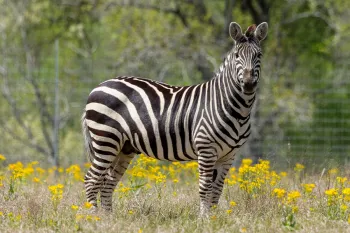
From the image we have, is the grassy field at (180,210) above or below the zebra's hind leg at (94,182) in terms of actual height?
below

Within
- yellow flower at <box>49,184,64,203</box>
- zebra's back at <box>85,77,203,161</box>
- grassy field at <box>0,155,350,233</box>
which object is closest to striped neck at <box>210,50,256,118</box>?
zebra's back at <box>85,77,203,161</box>

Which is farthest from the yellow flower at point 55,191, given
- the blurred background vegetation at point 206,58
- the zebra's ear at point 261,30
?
the blurred background vegetation at point 206,58

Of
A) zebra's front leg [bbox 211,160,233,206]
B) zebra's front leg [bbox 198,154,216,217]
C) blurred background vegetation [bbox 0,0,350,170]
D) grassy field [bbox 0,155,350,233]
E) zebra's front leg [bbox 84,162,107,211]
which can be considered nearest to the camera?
grassy field [bbox 0,155,350,233]

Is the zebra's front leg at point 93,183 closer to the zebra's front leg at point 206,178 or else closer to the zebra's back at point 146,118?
the zebra's back at point 146,118

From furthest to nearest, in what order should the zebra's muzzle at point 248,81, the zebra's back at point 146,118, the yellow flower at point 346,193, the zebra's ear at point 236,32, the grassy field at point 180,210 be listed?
1. the zebra's back at point 146,118
2. the zebra's ear at point 236,32
3. the zebra's muzzle at point 248,81
4. the yellow flower at point 346,193
5. the grassy field at point 180,210

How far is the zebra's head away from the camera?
636 cm

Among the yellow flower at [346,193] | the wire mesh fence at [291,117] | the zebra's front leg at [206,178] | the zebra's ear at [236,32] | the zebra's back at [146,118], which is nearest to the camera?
the yellow flower at [346,193]

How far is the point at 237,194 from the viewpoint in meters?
7.48

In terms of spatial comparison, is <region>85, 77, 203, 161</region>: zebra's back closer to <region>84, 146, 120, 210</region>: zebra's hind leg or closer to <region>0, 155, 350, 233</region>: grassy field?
<region>84, 146, 120, 210</region>: zebra's hind leg

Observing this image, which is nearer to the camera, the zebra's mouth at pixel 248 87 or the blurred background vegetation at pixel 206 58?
the zebra's mouth at pixel 248 87

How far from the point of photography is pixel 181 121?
6809mm

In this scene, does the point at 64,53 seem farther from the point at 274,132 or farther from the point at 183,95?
the point at 183,95

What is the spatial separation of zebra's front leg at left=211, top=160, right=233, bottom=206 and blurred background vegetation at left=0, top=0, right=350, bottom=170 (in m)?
5.53

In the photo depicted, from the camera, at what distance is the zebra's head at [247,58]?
636 centimetres
